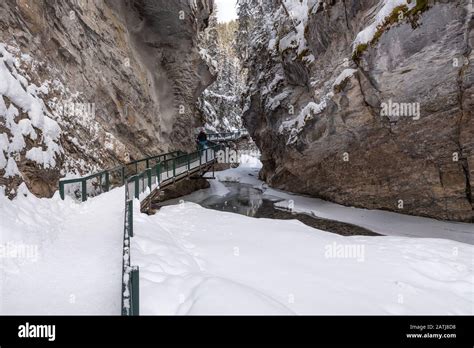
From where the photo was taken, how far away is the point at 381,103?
14703mm

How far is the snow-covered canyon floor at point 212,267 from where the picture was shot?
4793 millimetres

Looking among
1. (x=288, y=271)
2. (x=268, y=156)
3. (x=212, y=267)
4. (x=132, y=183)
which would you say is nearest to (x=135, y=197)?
(x=132, y=183)

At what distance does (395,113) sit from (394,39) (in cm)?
334

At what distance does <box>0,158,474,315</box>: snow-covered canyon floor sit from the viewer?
4793 mm

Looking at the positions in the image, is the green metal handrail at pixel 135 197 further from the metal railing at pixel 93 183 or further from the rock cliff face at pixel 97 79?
the rock cliff face at pixel 97 79

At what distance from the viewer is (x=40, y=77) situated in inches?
470

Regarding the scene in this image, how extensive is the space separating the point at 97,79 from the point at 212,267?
14.1 m

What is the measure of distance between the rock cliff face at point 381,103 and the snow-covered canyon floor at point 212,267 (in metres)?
6.57

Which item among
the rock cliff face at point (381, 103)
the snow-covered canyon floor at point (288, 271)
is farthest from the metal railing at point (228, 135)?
the snow-covered canyon floor at point (288, 271)

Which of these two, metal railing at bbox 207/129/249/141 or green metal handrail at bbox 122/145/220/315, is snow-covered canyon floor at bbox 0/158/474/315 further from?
metal railing at bbox 207/129/249/141

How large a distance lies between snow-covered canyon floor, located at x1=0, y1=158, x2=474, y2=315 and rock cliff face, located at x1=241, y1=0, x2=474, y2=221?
657 cm

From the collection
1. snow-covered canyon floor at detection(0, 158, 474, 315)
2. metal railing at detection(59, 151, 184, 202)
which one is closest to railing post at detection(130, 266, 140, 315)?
snow-covered canyon floor at detection(0, 158, 474, 315)
